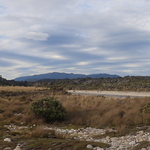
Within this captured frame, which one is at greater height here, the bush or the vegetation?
the vegetation

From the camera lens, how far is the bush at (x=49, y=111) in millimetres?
13664

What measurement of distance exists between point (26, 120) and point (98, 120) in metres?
4.41

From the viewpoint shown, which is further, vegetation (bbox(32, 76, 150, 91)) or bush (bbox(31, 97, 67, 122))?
vegetation (bbox(32, 76, 150, 91))

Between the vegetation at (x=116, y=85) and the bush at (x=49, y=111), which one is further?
the vegetation at (x=116, y=85)

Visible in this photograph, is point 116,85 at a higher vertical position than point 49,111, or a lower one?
higher

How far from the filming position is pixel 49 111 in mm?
13750

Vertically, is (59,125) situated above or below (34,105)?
below

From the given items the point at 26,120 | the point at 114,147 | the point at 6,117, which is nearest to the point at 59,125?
the point at 26,120

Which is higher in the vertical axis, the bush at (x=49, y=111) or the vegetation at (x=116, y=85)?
the vegetation at (x=116, y=85)

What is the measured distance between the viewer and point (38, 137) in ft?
25.7

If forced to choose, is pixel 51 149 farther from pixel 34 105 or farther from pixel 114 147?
pixel 34 105

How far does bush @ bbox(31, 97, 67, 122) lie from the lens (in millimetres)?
13664

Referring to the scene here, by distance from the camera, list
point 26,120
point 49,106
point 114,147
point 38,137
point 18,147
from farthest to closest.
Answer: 1. point 49,106
2. point 26,120
3. point 38,137
4. point 114,147
5. point 18,147

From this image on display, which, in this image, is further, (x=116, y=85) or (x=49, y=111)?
(x=116, y=85)
